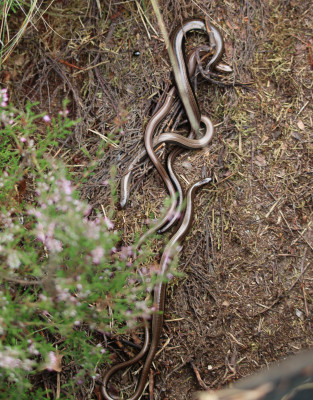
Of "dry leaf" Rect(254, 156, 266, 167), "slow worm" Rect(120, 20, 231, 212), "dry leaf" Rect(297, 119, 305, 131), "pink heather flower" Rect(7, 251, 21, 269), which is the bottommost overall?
"dry leaf" Rect(254, 156, 266, 167)

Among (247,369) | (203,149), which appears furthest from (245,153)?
(247,369)

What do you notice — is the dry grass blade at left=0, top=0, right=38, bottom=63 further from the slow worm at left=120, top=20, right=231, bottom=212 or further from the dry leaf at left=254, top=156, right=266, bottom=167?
the dry leaf at left=254, top=156, right=266, bottom=167

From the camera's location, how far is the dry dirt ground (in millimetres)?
2795

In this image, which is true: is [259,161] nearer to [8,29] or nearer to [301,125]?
[301,125]

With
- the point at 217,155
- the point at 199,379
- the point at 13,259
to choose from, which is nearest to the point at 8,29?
the point at 217,155

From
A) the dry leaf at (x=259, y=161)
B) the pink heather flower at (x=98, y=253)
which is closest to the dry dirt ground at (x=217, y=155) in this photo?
the dry leaf at (x=259, y=161)

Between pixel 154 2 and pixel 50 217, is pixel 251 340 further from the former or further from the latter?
pixel 154 2

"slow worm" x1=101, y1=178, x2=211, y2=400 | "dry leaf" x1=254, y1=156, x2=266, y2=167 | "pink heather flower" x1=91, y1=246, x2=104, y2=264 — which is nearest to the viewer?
"pink heather flower" x1=91, y1=246, x2=104, y2=264

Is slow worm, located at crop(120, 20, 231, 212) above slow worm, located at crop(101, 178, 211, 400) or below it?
above

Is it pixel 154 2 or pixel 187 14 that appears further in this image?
pixel 187 14

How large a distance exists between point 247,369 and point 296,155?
160 centimetres

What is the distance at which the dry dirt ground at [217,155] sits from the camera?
2.79 m

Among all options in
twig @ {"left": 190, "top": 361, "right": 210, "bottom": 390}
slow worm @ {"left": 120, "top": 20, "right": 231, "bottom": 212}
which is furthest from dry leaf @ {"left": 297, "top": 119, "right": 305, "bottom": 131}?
twig @ {"left": 190, "top": 361, "right": 210, "bottom": 390}

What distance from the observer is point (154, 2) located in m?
2.81
